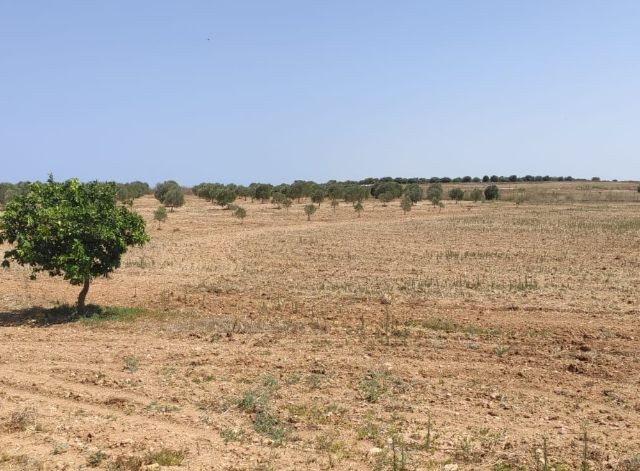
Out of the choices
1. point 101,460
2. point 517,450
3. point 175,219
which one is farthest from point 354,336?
point 175,219

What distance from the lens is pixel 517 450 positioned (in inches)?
280

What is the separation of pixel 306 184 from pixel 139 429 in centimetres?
8015

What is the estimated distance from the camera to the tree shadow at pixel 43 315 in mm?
14086

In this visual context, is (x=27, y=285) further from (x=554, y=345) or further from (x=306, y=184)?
(x=306, y=184)

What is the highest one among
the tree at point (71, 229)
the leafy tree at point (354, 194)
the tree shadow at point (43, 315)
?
the leafy tree at point (354, 194)

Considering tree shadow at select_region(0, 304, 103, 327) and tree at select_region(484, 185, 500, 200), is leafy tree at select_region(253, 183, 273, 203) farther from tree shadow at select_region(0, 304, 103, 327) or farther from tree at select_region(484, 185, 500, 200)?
tree shadow at select_region(0, 304, 103, 327)

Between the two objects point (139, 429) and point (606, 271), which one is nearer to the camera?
point (139, 429)

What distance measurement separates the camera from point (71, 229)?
13945 mm

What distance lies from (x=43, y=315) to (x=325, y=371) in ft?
27.8

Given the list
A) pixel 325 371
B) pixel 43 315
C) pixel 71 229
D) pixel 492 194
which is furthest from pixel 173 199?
pixel 325 371

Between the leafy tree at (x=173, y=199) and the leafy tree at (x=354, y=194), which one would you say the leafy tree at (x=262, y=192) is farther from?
the leafy tree at (x=173, y=199)

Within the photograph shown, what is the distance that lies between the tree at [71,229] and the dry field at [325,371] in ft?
4.59

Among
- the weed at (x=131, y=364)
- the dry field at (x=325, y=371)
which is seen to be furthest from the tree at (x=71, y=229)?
the weed at (x=131, y=364)

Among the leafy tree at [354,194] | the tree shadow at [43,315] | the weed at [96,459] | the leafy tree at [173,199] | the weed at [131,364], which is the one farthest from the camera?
the leafy tree at [354,194]
